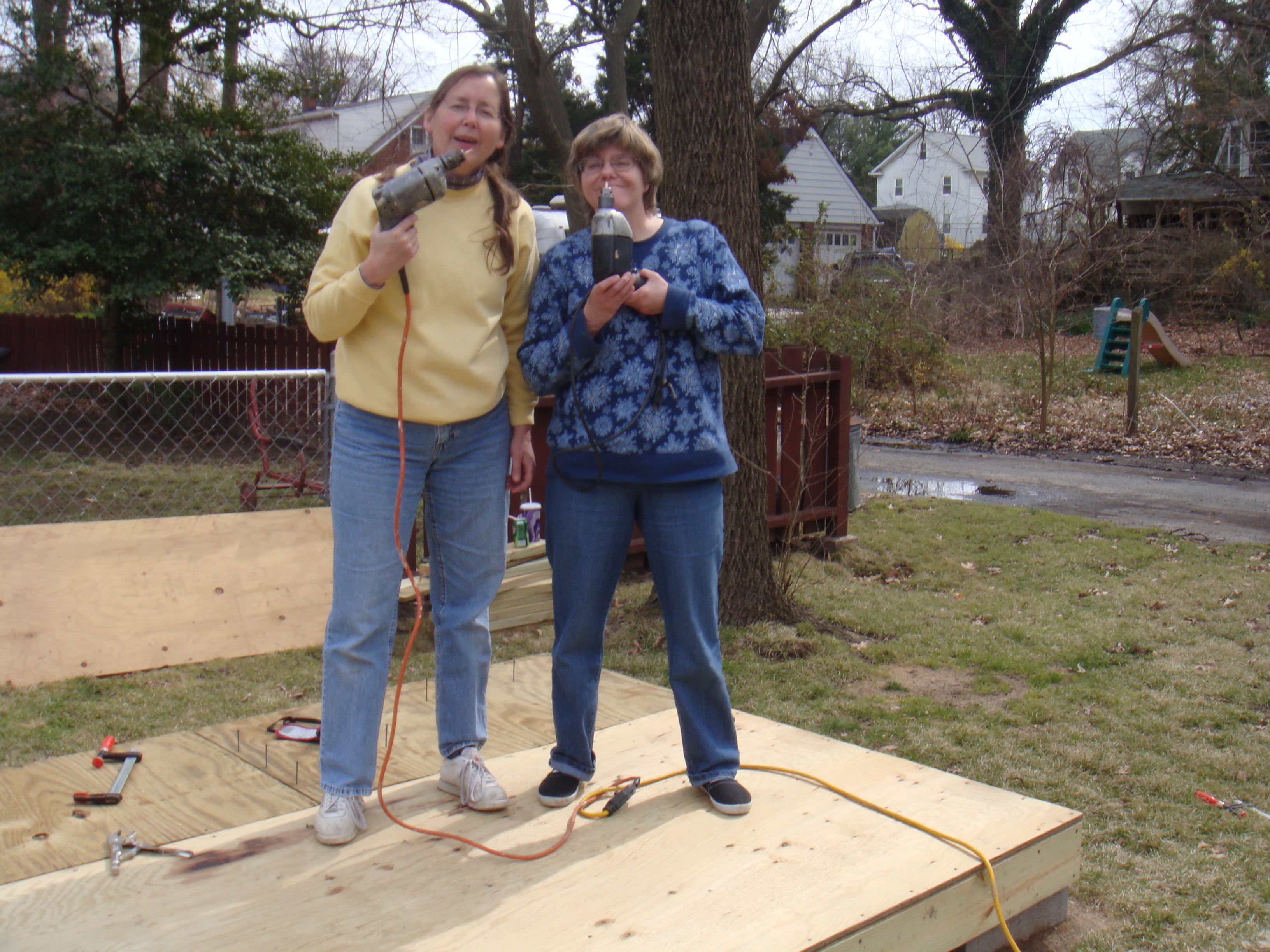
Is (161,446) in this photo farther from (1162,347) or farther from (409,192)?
(1162,347)

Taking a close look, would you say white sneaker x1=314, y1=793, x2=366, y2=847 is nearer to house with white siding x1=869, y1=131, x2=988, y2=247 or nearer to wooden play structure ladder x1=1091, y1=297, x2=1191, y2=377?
wooden play structure ladder x1=1091, y1=297, x2=1191, y2=377

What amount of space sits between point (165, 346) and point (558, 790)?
13.7 meters

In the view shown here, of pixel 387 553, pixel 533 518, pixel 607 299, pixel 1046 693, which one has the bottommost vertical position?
pixel 1046 693

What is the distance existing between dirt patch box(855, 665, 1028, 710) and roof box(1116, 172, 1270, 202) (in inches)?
820

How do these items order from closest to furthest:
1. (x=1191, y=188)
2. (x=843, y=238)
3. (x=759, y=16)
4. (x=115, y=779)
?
(x=115, y=779), (x=759, y=16), (x=1191, y=188), (x=843, y=238)

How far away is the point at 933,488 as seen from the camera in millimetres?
10297

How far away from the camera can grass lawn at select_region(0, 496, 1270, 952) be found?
3.20 meters

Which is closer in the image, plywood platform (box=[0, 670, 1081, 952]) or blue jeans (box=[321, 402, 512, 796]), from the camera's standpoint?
plywood platform (box=[0, 670, 1081, 952])

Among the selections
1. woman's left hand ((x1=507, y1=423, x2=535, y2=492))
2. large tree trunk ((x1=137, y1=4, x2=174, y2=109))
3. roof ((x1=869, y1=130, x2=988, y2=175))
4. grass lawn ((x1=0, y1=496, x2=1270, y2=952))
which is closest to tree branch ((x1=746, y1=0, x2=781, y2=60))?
roof ((x1=869, y1=130, x2=988, y2=175))

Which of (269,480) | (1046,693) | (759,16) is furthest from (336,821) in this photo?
(759,16)

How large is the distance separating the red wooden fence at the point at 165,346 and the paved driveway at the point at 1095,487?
6474 millimetres

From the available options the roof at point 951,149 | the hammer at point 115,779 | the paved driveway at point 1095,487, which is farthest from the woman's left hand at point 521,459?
the roof at point 951,149

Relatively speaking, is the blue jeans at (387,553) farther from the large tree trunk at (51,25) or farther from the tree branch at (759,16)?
the large tree trunk at (51,25)

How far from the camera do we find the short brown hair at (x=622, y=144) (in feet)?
8.94
